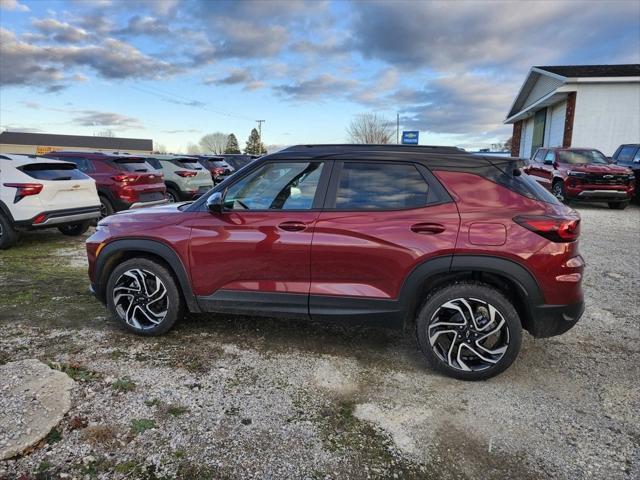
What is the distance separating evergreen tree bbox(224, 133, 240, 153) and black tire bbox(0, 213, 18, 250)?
8209 centimetres

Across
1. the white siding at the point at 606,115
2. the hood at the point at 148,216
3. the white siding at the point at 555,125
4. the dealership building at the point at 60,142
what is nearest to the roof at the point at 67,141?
the dealership building at the point at 60,142

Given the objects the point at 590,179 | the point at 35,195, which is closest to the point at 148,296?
the point at 35,195

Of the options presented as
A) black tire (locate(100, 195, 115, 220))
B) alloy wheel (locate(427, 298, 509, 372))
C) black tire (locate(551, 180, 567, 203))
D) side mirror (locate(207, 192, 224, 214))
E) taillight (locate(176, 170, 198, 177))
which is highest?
taillight (locate(176, 170, 198, 177))

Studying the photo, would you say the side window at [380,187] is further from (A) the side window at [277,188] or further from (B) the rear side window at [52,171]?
→ (B) the rear side window at [52,171]

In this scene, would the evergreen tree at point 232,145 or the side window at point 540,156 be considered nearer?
the side window at point 540,156

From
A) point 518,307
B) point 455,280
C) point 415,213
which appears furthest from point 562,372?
point 415,213

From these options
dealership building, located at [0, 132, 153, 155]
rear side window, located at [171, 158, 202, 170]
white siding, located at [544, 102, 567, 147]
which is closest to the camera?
rear side window, located at [171, 158, 202, 170]

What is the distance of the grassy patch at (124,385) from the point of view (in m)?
3.07

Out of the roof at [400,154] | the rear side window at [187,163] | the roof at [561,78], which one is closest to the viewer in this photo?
the roof at [400,154]

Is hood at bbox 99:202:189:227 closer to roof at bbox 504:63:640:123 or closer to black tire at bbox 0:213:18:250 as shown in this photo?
black tire at bbox 0:213:18:250

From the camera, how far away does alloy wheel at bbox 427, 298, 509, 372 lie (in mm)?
3174

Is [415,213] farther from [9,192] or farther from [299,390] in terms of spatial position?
[9,192]

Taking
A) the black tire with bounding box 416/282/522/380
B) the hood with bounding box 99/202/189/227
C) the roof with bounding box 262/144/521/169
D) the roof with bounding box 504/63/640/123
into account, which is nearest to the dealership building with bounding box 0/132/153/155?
the roof with bounding box 504/63/640/123

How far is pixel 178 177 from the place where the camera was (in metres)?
12.5
